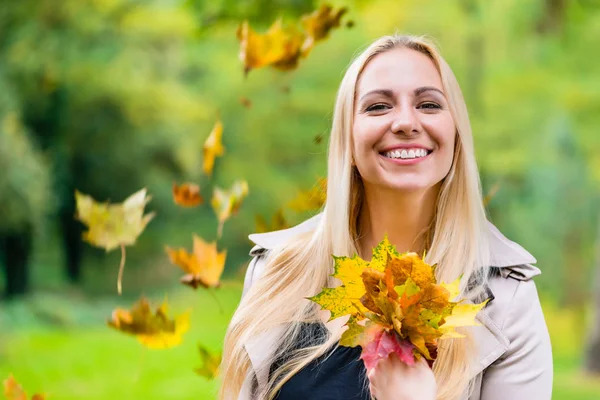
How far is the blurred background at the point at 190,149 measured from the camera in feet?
22.6

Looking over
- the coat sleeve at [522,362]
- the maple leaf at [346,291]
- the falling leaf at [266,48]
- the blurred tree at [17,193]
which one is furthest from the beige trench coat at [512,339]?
the blurred tree at [17,193]

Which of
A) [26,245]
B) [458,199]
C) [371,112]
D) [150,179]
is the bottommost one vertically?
[26,245]

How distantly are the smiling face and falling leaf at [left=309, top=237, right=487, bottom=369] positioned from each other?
0.38m

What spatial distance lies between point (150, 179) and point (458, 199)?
720cm

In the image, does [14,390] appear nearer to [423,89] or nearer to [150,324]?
[150,324]

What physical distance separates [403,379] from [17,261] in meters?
7.86

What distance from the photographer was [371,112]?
4.15ft

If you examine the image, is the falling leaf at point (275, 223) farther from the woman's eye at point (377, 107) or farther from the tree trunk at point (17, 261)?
the tree trunk at point (17, 261)

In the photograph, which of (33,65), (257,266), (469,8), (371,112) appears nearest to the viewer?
(371,112)

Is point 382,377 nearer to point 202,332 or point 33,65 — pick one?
point 202,332

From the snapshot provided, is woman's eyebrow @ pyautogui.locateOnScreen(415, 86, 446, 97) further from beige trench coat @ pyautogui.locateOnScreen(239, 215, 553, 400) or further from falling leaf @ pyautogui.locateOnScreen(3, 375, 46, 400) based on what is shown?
falling leaf @ pyautogui.locateOnScreen(3, 375, 46, 400)

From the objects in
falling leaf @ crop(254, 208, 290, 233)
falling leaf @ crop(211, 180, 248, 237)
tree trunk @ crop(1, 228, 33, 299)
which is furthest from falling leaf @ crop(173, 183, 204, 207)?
tree trunk @ crop(1, 228, 33, 299)

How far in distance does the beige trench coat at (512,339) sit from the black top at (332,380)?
17 centimetres

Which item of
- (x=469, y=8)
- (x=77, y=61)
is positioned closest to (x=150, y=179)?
(x=77, y=61)
